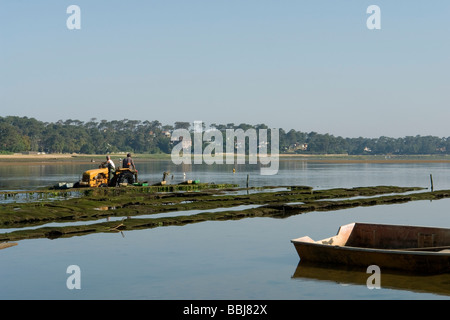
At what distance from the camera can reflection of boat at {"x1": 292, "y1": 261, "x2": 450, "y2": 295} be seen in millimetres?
20688

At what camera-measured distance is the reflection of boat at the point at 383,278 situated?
20.7m

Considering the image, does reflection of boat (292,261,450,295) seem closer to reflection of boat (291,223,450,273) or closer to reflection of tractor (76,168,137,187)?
reflection of boat (291,223,450,273)

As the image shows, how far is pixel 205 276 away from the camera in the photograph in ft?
73.4

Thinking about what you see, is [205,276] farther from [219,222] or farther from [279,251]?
[219,222]

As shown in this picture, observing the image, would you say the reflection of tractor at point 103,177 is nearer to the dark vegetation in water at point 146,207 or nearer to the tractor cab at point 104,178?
the tractor cab at point 104,178

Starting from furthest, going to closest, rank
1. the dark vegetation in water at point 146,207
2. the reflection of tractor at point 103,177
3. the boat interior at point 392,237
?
the reflection of tractor at point 103,177
the dark vegetation in water at point 146,207
the boat interior at point 392,237

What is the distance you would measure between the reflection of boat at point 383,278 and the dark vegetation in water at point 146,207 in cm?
1306

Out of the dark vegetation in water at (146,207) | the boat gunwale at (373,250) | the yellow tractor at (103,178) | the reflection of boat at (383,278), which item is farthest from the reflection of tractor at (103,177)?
the reflection of boat at (383,278)

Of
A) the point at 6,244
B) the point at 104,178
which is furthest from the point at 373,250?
the point at 104,178

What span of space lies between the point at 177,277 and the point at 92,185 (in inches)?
1258

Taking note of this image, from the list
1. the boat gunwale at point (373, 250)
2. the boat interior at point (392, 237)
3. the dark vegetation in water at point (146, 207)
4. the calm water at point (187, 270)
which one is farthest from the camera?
the dark vegetation in water at point (146, 207)

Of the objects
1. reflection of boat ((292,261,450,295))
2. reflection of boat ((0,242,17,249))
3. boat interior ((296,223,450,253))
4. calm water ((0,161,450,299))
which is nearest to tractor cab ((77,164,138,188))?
calm water ((0,161,450,299))

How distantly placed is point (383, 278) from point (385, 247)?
4212 mm

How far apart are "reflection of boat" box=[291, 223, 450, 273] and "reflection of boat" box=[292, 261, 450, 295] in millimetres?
274
